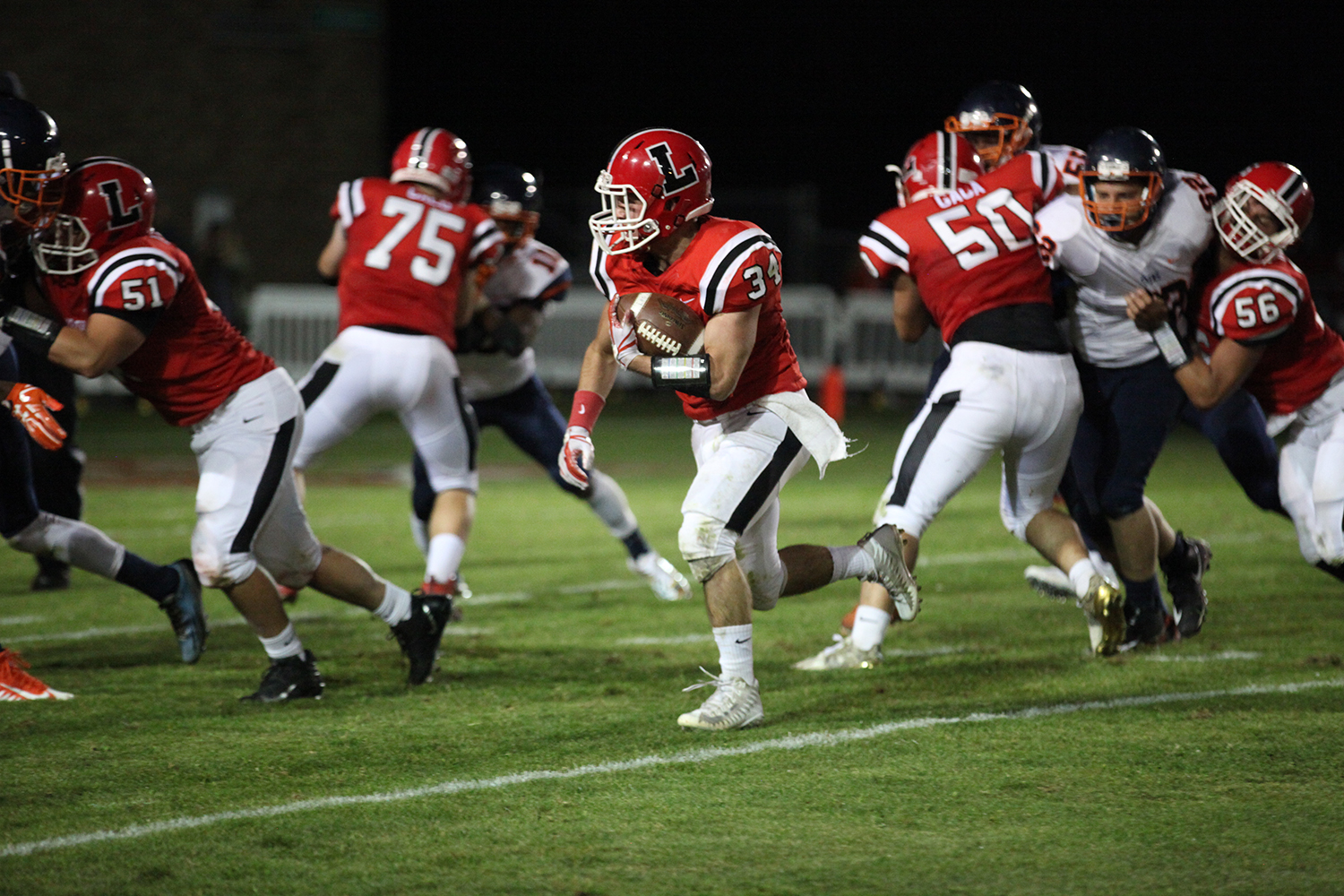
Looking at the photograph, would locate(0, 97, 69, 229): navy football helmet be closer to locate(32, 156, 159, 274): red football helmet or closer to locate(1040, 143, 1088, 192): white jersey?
locate(32, 156, 159, 274): red football helmet

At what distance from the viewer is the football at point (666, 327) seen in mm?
4000

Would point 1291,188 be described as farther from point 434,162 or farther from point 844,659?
point 434,162

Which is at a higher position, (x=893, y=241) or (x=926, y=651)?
(x=893, y=241)

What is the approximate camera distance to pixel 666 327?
13.1 feet

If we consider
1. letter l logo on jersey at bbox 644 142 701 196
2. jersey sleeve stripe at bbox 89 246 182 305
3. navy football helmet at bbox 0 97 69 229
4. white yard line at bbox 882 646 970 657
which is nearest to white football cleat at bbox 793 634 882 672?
white yard line at bbox 882 646 970 657

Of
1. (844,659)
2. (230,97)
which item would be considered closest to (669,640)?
(844,659)

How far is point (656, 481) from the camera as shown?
1035 cm

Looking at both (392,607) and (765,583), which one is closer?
(765,583)

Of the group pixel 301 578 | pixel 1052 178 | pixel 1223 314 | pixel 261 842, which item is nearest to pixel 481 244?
pixel 301 578

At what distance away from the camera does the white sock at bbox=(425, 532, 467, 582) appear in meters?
5.54

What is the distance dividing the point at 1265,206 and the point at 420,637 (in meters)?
3.10

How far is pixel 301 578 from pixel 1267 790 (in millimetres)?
2982

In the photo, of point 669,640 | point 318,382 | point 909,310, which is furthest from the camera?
point 318,382

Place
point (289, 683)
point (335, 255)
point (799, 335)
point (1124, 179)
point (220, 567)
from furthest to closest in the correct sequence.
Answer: point (799, 335), point (335, 255), point (1124, 179), point (289, 683), point (220, 567)
